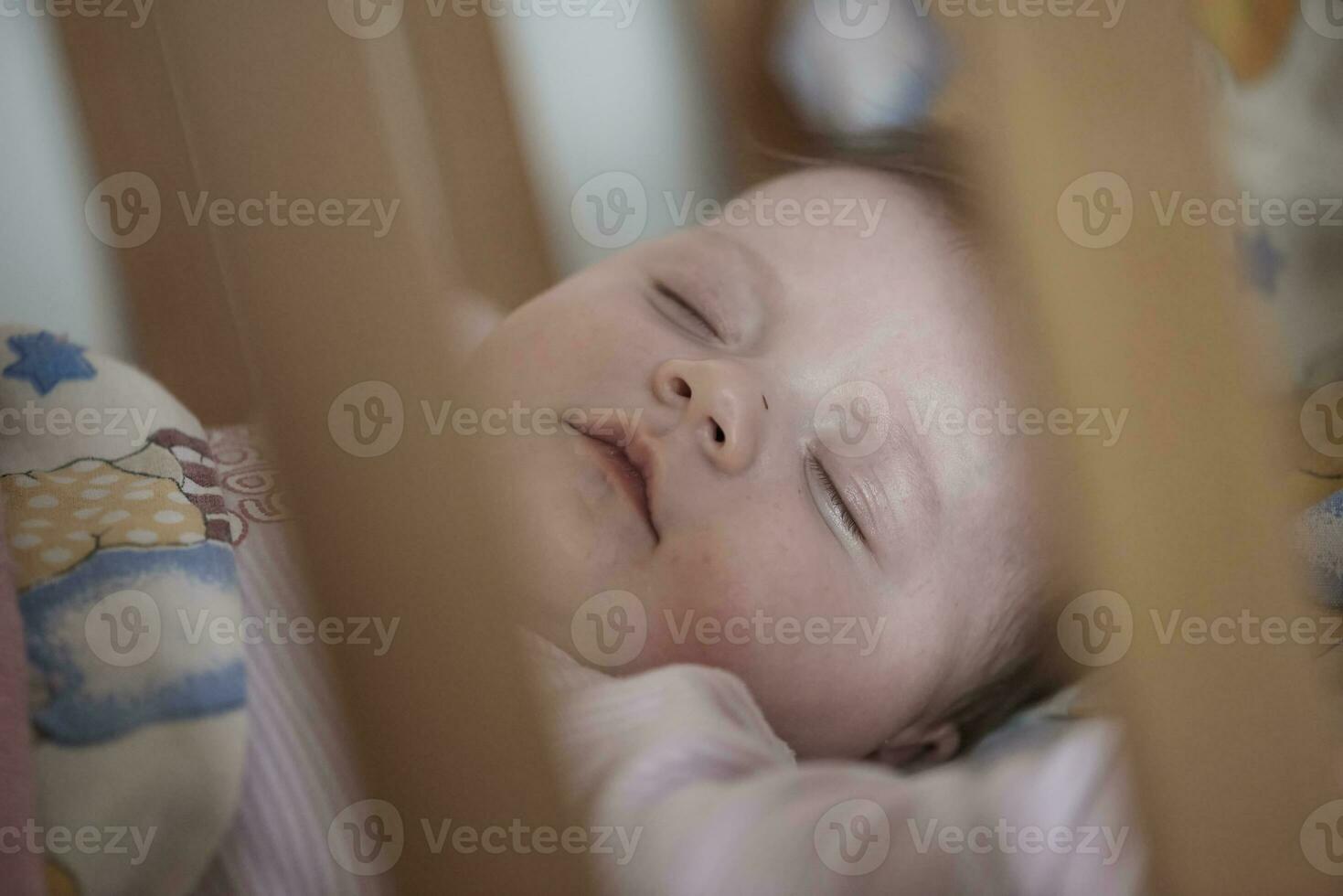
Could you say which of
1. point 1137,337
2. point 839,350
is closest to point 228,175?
point 839,350

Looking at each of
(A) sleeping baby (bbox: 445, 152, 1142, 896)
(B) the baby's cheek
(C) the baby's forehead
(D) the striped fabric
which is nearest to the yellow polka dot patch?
(D) the striped fabric

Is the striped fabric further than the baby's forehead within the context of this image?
No

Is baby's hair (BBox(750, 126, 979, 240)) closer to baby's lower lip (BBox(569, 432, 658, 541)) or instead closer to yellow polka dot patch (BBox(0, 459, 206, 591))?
baby's lower lip (BBox(569, 432, 658, 541))

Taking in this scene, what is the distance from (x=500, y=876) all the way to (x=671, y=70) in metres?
0.59

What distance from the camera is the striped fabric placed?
54cm

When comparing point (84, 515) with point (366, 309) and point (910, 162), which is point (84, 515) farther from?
point (910, 162)

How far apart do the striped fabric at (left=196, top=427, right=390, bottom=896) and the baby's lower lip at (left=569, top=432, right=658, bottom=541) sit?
199 mm

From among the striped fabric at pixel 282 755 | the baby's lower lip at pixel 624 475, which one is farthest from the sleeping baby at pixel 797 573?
the striped fabric at pixel 282 755

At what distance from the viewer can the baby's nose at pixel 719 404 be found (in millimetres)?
620

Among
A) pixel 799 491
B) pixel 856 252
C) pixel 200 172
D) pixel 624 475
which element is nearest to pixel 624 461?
pixel 624 475

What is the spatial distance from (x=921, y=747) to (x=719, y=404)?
26 cm

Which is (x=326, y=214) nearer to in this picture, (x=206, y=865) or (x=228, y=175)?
(x=228, y=175)

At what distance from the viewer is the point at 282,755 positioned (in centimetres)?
55

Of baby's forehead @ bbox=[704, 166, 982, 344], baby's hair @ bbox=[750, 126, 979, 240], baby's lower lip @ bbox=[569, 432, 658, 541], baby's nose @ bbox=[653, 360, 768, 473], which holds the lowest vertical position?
baby's lower lip @ bbox=[569, 432, 658, 541]
